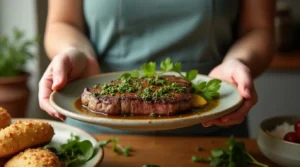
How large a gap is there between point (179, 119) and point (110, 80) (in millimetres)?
316

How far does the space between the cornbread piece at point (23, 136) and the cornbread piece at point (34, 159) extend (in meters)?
0.02

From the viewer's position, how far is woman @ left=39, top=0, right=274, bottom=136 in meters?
1.20

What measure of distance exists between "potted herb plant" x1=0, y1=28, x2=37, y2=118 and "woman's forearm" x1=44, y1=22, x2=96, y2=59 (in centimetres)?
65

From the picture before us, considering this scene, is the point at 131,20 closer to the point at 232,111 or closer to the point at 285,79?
the point at 232,111

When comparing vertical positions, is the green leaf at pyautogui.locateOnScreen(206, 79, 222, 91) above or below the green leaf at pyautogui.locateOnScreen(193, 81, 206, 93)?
above

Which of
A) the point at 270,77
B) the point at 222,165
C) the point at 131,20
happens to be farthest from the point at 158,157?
the point at 270,77

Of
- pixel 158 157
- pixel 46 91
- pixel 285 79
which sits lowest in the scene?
pixel 285 79

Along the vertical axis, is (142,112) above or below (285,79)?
above

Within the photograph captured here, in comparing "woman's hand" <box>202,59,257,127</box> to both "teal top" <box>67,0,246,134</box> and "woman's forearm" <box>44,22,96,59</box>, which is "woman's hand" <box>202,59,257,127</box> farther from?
"woman's forearm" <box>44,22,96,59</box>

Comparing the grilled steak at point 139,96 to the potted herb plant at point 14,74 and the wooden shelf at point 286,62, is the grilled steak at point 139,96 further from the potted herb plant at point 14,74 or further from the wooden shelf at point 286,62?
the wooden shelf at point 286,62

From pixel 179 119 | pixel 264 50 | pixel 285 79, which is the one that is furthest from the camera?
pixel 285 79

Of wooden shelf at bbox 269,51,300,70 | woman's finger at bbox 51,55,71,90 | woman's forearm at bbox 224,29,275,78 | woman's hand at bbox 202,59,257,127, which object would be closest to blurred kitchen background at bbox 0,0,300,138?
wooden shelf at bbox 269,51,300,70

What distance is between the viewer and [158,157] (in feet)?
3.31

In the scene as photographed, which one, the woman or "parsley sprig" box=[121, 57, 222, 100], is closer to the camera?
"parsley sprig" box=[121, 57, 222, 100]
